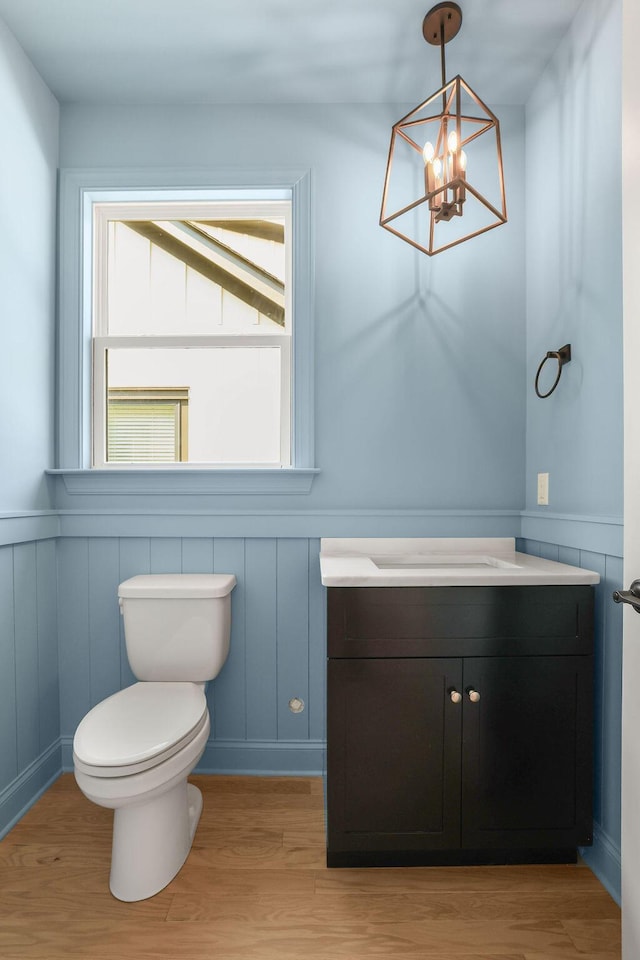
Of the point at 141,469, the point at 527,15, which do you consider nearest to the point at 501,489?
→ the point at 141,469

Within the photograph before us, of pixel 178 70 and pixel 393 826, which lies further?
pixel 178 70

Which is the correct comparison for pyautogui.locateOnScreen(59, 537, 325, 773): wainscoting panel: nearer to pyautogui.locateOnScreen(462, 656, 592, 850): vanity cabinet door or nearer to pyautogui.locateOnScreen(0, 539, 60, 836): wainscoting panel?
pyautogui.locateOnScreen(0, 539, 60, 836): wainscoting panel

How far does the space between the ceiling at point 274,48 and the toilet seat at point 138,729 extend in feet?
6.93

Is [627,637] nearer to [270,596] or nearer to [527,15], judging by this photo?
[270,596]

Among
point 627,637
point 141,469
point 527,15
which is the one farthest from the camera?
point 141,469

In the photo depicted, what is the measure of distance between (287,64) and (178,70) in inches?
15.2

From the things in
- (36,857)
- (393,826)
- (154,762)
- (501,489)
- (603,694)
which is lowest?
(36,857)

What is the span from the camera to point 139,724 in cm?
158

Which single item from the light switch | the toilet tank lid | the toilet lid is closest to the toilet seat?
A: the toilet lid

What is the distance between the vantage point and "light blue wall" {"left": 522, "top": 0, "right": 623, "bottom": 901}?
61.9 inches

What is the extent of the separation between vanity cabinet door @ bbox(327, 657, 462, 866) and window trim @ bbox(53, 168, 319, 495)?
812mm

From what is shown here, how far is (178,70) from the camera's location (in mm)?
2014

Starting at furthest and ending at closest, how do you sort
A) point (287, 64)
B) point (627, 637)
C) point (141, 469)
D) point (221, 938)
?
point (141, 469), point (287, 64), point (221, 938), point (627, 637)

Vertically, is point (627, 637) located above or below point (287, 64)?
below
